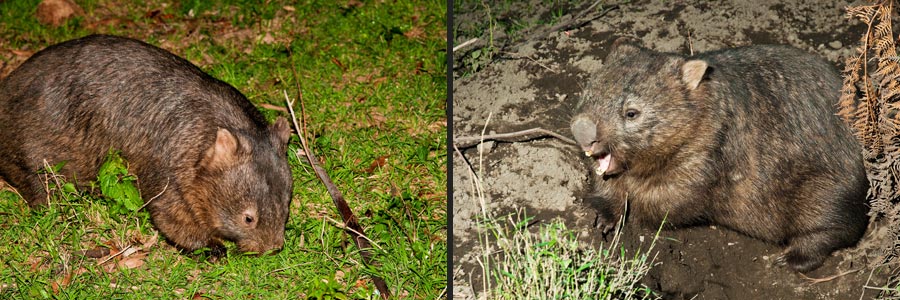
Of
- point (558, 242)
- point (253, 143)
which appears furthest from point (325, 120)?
point (558, 242)

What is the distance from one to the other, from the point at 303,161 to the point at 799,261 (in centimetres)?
429

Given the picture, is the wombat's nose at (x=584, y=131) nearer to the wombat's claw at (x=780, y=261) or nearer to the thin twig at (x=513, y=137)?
the thin twig at (x=513, y=137)

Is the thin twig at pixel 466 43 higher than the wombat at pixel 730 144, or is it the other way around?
the thin twig at pixel 466 43

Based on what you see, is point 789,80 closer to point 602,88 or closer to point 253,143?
point 602,88

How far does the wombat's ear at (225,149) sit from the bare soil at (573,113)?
258 centimetres

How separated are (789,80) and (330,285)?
10.0 ft

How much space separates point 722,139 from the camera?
451 centimetres

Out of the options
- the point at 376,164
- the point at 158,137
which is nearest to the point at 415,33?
the point at 376,164

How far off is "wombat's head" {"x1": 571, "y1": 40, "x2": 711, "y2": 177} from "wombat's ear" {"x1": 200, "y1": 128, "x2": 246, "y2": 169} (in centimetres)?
281

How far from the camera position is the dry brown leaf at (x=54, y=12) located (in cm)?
895

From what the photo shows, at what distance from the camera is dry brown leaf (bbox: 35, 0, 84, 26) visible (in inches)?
352

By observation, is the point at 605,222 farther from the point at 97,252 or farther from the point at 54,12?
the point at 54,12

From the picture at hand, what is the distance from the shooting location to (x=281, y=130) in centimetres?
661

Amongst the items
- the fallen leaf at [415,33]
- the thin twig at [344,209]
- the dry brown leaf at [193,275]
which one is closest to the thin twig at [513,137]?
the thin twig at [344,209]
